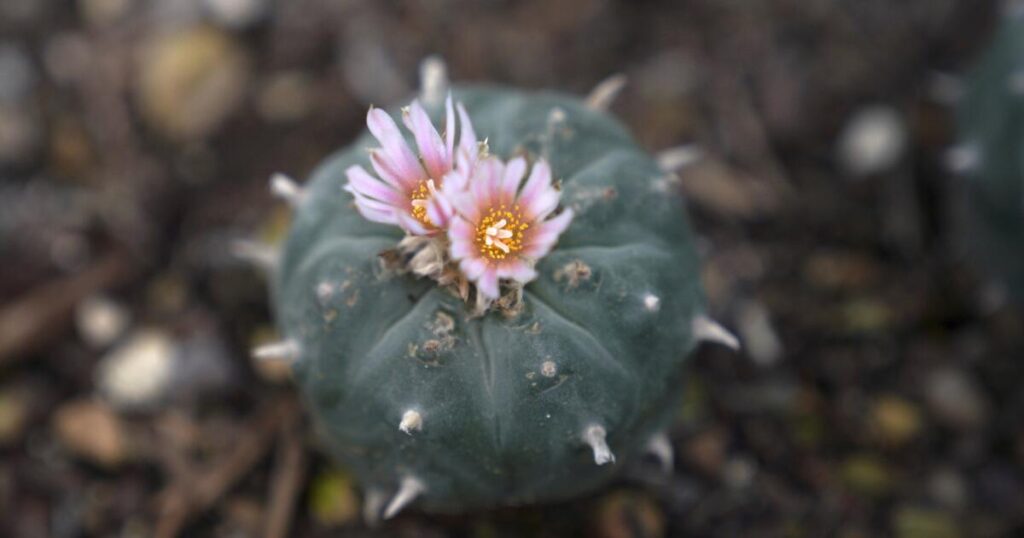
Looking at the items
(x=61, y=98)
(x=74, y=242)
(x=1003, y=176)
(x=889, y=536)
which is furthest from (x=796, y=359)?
(x=61, y=98)

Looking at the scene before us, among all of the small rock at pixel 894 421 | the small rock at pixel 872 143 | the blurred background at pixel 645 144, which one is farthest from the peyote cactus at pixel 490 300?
the small rock at pixel 872 143

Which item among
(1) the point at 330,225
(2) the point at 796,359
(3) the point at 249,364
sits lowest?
(2) the point at 796,359

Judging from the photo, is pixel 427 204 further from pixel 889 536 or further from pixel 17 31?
pixel 17 31

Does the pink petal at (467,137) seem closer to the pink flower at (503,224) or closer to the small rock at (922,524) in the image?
the pink flower at (503,224)

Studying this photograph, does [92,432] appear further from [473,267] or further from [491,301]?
[473,267]

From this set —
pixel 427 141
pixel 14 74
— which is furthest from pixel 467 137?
pixel 14 74

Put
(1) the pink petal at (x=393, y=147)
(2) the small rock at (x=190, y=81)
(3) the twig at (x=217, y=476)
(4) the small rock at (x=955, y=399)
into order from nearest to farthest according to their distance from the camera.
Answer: (1) the pink petal at (x=393, y=147)
(3) the twig at (x=217, y=476)
(4) the small rock at (x=955, y=399)
(2) the small rock at (x=190, y=81)
